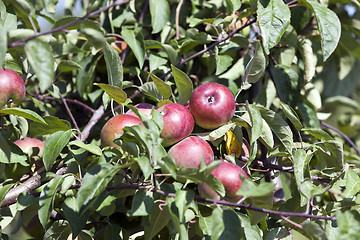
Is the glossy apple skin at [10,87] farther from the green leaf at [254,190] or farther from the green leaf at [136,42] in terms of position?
the green leaf at [254,190]

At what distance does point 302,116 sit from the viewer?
4.43 feet

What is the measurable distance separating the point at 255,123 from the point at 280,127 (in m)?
0.12

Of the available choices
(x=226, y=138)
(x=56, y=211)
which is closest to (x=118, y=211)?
(x=56, y=211)

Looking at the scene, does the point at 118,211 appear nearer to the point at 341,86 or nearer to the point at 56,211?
the point at 56,211

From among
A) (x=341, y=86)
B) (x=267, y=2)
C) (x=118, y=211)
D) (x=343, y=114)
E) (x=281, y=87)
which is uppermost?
(x=267, y=2)

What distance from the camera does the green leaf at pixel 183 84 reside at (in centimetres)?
95

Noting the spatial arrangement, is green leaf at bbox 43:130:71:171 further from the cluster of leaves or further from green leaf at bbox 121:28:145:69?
green leaf at bbox 121:28:145:69

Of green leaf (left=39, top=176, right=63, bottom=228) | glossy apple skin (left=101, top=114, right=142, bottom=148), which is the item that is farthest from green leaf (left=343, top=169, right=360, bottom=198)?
green leaf (left=39, top=176, right=63, bottom=228)

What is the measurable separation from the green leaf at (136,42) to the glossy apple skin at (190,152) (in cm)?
38

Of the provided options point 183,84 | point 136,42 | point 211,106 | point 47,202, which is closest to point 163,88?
point 183,84

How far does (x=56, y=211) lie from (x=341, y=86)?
162cm

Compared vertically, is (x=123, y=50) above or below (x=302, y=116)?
above

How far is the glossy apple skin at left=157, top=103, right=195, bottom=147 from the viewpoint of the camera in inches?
33.4

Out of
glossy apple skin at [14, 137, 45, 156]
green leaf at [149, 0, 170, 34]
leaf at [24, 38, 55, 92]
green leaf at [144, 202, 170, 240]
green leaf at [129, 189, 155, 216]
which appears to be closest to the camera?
leaf at [24, 38, 55, 92]
